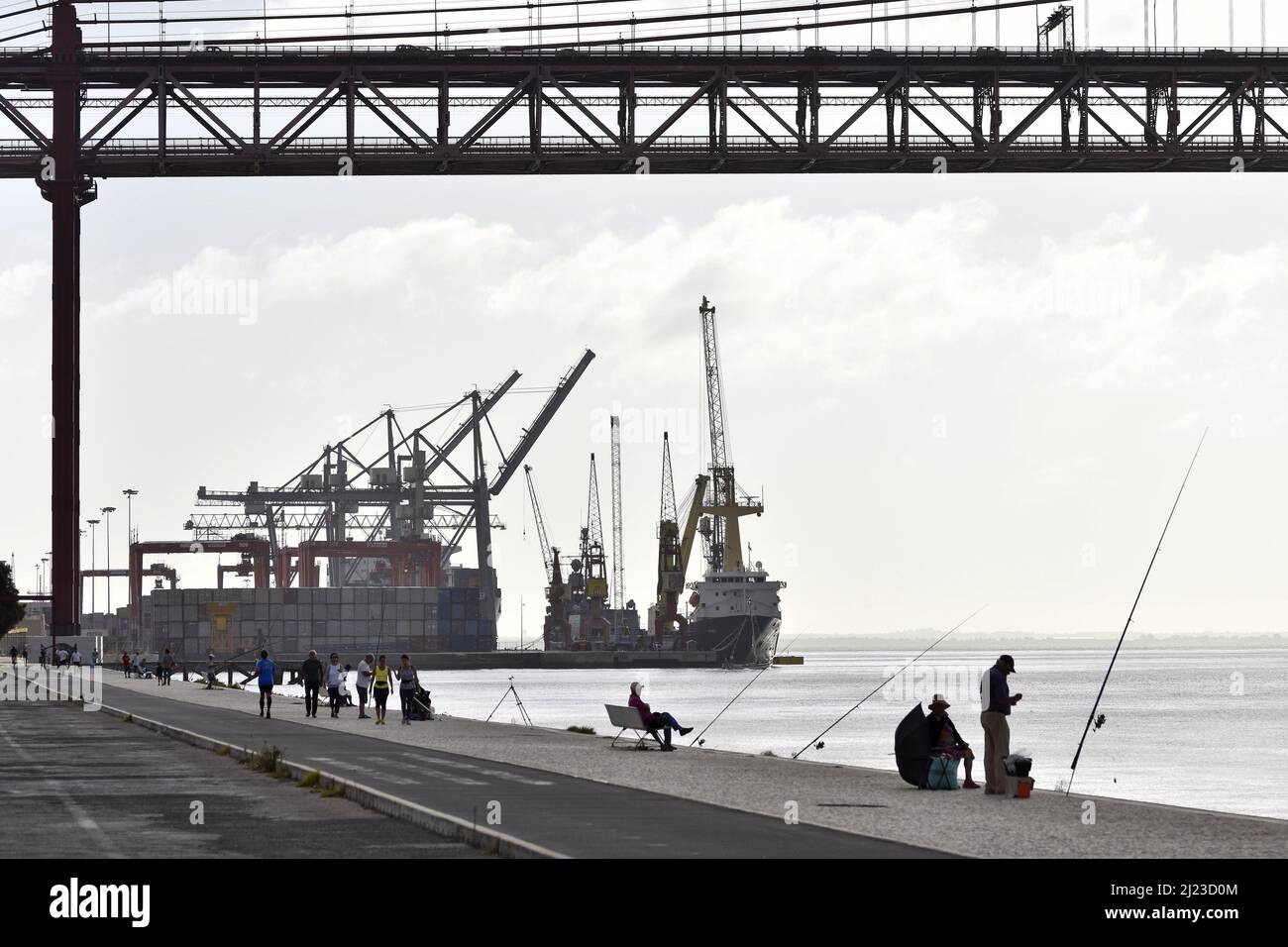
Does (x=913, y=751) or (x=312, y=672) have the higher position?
(x=312, y=672)

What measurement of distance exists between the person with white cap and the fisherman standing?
3.87 feet

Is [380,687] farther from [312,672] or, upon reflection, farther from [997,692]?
[997,692]

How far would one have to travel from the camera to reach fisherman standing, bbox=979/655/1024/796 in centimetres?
2244

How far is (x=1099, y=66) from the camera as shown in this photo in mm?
61812

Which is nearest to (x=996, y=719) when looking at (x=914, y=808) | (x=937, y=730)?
(x=914, y=808)

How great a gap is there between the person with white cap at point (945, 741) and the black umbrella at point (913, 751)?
0.12 m

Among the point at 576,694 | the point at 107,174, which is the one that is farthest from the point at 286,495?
the point at 107,174

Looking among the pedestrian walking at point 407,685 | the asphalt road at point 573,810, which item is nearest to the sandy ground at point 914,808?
the asphalt road at point 573,810

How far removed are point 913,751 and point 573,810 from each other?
6.45 m

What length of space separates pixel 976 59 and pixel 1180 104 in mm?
7263

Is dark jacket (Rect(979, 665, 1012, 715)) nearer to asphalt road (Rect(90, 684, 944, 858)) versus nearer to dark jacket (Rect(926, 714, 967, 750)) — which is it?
dark jacket (Rect(926, 714, 967, 750))

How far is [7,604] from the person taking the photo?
11575 cm
